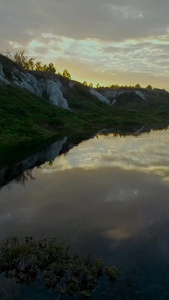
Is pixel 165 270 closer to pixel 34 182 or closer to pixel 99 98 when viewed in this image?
pixel 34 182

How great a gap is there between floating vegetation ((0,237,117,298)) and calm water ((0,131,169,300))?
501 millimetres

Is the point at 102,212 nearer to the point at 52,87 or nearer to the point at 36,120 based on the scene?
the point at 36,120

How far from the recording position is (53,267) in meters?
13.1

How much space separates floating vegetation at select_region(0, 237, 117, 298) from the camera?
39.2 feet

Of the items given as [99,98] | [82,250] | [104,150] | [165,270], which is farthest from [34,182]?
[99,98]

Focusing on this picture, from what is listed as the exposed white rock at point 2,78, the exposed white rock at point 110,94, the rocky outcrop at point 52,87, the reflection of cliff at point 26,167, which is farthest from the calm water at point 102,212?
the exposed white rock at point 110,94

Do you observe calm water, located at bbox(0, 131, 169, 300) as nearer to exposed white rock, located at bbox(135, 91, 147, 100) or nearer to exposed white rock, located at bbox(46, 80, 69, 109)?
exposed white rock, located at bbox(46, 80, 69, 109)

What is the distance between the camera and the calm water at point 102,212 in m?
12.8

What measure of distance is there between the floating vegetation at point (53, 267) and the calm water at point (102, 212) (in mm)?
501

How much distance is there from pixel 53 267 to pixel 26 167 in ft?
69.5

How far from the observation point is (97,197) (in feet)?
78.3

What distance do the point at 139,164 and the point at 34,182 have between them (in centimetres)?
1334

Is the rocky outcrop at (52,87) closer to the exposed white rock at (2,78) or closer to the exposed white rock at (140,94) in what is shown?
the exposed white rock at (2,78)

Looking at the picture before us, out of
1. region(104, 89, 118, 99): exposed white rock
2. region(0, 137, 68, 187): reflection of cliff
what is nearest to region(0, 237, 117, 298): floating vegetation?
region(0, 137, 68, 187): reflection of cliff
